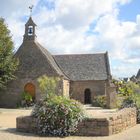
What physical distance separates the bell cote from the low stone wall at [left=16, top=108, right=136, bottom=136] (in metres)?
26.1

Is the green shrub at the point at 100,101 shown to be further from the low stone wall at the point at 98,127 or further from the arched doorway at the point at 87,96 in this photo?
the low stone wall at the point at 98,127

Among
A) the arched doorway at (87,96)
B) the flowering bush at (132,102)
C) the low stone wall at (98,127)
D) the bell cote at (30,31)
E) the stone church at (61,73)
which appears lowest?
the low stone wall at (98,127)

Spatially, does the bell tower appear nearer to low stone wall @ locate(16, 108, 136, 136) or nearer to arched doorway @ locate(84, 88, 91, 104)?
arched doorway @ locate(84, 88, 91, 104)

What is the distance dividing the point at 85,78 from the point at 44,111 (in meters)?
28.5

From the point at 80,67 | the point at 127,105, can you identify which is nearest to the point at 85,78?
the point at 80,67

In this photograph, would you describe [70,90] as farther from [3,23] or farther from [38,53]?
[3,23]

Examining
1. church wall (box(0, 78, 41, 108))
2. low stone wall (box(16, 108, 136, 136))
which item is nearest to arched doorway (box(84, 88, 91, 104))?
church wall (box(0, 78, 41, 108))

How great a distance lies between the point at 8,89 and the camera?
128 feet

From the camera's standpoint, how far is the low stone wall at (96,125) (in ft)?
44.9

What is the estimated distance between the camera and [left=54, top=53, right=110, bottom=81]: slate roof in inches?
1682

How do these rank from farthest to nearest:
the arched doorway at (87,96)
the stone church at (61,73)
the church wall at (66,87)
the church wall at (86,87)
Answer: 1. the arched doorway at (87,96)
2. the church wall at (86,87)
3. the church wall at (66,87)
4. the stone church at (61,73)

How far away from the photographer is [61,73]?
40500mm

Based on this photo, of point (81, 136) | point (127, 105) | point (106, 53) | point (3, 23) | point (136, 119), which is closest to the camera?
point (81, 136)

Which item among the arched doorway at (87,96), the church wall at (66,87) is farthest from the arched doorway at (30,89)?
the arched doorway at (87,96)
